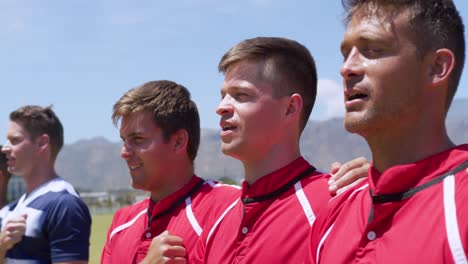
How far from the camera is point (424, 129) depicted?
7.75ft

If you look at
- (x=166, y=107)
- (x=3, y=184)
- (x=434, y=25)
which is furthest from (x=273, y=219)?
(x=3, y=184)

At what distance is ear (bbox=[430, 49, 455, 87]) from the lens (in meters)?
2.36

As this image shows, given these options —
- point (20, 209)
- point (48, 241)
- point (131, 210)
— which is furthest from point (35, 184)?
point (131, 210)

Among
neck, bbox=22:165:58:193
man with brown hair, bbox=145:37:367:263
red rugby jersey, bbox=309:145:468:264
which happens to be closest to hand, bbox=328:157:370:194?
man with brown hair, bbox=145:37:367:263

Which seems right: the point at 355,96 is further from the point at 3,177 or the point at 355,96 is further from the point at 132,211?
the point at 3,177

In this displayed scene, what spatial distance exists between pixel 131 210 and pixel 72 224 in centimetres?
106

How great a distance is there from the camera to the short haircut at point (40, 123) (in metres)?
6.36

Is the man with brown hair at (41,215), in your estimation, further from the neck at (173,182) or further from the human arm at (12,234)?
the neck at (173,182)

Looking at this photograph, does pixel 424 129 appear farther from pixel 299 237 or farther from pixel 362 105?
pixel 299 237

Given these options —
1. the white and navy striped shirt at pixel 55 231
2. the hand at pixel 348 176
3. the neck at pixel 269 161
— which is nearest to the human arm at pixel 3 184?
the white and navy striped shirt at pixel 55 231

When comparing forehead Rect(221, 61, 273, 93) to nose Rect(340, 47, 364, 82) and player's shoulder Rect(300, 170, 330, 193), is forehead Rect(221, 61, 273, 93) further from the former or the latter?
nose Rect(340, 47, 364, 82)

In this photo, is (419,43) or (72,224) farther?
(72,224)

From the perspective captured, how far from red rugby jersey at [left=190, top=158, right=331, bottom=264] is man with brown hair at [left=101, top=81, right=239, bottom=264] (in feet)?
2.40

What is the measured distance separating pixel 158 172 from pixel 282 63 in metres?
1.36
